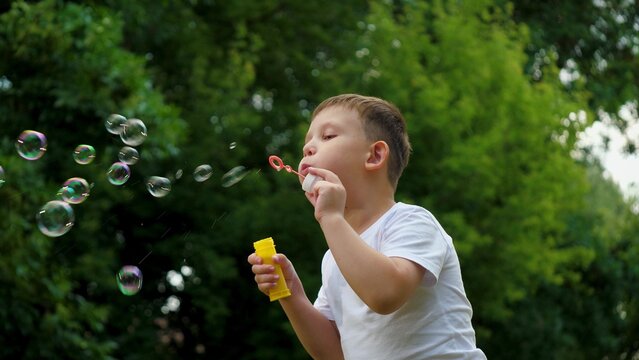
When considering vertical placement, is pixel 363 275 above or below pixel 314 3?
above

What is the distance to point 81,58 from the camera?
330 inches

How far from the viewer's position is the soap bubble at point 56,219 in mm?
3867

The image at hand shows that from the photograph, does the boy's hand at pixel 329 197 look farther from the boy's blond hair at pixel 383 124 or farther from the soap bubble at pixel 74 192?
the soap bubble at pixel 74 192

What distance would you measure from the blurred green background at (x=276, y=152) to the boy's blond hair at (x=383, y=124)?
544cm

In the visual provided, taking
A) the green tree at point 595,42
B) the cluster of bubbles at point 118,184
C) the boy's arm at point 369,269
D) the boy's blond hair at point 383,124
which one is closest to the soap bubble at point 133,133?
the cluster of bubbles at point 118,184

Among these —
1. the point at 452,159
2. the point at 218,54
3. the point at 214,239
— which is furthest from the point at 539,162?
the point at 218,54

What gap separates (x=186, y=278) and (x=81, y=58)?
5.35 metres

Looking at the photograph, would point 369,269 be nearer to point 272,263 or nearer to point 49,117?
point 272,263

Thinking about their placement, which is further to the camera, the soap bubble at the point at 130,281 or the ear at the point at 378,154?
the soap bubble at the point at 130,281

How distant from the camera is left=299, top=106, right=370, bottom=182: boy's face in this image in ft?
9.19

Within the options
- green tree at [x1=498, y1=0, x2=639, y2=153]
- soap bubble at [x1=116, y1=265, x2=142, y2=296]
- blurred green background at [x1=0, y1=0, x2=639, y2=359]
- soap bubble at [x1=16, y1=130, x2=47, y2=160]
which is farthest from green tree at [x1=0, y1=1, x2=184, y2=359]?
green tree at [x1=498, y1=0, x2=639, y2=153]

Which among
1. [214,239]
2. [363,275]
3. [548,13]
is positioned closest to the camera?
[363,275]

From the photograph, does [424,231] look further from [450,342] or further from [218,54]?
[218,54]

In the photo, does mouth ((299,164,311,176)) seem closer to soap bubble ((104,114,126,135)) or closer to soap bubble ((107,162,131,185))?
soap bubble ((107,162,131,185))
